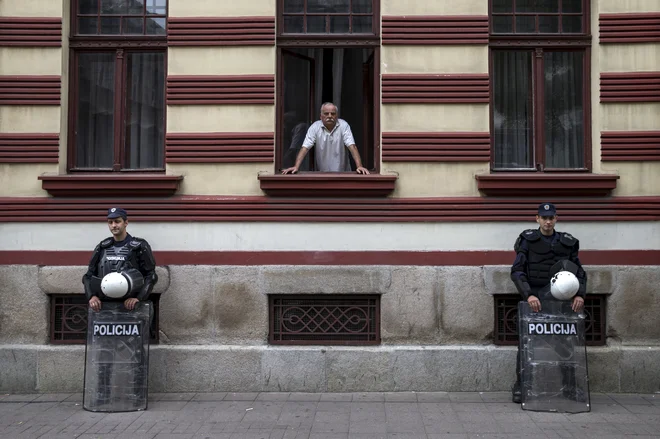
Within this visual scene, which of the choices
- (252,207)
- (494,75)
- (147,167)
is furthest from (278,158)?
(494,75)

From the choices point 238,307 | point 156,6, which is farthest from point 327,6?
point 238,307

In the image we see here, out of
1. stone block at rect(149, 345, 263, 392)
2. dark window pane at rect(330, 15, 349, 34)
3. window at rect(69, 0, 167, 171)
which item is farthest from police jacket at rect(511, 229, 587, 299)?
window at rect(69, 0, 167, 171)

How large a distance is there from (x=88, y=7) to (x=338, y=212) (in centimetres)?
432

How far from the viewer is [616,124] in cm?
930

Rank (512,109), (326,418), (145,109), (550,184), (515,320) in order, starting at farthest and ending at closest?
1. (145,109)
2. (512,109)
3. (515,320)
4. (550,184)
5. (326,418)

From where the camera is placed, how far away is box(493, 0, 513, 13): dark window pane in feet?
31.7

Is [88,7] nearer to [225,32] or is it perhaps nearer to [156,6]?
[156,6]

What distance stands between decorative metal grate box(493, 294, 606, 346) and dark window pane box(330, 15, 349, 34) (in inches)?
157

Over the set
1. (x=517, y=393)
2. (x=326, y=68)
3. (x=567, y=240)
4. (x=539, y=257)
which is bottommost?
(x=517, y=393)

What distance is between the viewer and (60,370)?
9.25m

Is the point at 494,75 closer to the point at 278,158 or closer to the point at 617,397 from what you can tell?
the point at 278,158

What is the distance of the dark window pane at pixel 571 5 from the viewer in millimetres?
9672

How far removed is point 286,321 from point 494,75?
418cm

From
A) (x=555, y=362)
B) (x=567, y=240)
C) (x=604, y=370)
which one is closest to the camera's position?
(x=555, y=362)
